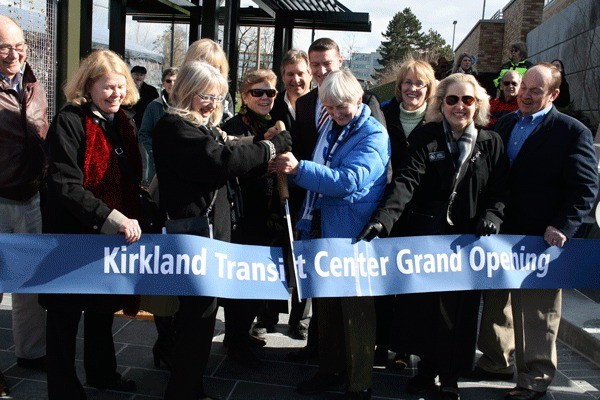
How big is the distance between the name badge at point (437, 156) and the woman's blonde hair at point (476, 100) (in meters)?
0.21

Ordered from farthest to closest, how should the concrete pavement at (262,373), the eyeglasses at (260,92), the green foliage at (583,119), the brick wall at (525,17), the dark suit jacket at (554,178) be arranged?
the brick wall at (525,17) → the green foliage at (583,119) → the eyeglasses at (260,92) → the concrete pavement at (262,373) → the dark suit jacket at (554,178)

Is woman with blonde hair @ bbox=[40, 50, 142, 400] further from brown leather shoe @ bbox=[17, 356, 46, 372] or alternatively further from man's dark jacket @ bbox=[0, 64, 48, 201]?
brown leather shoe @ bbox=[17, 356, 46, 372]

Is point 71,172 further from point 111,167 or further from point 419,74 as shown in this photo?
point 419,74

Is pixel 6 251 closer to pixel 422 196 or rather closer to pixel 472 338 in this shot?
pixel 422 196

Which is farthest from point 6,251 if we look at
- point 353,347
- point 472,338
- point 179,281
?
point 472,338

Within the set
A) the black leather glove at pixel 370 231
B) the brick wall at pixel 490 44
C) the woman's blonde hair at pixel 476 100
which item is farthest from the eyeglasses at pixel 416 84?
the brick wall at pixel 490 44

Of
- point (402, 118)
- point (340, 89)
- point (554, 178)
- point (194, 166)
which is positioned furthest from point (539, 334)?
point (194, 166)

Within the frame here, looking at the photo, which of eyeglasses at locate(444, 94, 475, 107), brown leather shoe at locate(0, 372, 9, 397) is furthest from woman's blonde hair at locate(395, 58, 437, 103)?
brown leather shoe at locate(0, 372, 9, 397)

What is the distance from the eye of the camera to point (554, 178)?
12.5ft

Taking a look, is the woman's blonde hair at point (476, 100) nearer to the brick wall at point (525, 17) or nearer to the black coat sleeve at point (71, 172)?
the black coat sleeve at point (71, 172)

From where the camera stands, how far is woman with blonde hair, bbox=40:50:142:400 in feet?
10.4

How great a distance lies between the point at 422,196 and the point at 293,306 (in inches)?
63.7

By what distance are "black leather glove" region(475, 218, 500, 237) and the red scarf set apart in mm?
1922

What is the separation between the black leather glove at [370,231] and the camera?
3.48m
